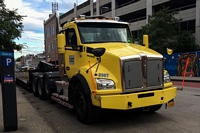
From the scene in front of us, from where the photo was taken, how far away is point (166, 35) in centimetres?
2628

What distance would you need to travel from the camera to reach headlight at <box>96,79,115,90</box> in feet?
17.0

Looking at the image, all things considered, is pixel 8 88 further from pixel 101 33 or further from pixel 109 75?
pixel 101 33

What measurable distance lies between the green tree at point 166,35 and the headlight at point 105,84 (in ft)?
70.3

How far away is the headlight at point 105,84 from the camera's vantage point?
518cm

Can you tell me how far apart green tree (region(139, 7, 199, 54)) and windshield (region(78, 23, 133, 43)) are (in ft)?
63.6

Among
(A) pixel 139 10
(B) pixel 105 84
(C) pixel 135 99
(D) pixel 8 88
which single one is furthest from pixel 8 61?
(A) pixel 139 10

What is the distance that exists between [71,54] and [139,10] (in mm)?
32977

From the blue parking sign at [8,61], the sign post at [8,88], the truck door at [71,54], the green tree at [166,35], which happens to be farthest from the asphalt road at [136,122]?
the green tree at [166,35]

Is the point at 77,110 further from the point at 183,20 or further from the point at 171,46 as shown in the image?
the point at 183,20

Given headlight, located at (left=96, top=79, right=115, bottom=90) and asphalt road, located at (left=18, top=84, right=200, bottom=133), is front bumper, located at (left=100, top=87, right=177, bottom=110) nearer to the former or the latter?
headlight, located at (left=96, top=79, right=115, bottom=90)

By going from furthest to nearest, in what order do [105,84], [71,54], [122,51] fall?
[71,54], [122,51], [105,84]

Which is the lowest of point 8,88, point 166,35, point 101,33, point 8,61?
point 8,88

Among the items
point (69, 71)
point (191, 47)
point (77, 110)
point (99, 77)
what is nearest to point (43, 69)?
point (69, 71)

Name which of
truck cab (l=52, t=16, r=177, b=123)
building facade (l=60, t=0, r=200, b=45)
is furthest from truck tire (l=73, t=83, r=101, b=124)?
building facade (l=60, t=0, r=200, b=45)
